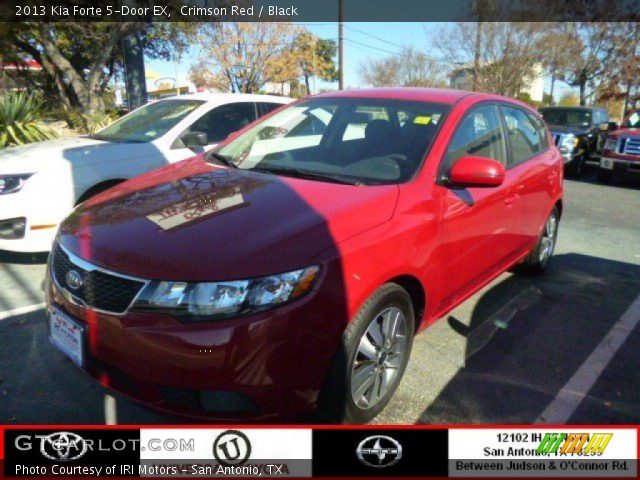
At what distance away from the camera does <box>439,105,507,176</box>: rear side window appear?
304 cm

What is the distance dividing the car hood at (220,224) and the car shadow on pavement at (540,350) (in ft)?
3.91

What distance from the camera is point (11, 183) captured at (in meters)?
4.16

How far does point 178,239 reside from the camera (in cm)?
213

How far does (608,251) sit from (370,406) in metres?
4.47

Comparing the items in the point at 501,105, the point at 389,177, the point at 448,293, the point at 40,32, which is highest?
the point at 40,32

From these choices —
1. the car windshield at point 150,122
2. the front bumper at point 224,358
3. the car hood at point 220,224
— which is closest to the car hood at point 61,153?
the car windshield at point 150,122

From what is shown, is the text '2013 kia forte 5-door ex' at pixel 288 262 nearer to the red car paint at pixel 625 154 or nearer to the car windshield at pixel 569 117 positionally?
the red car paint at pixel 625 154

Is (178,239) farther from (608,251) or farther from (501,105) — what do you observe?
(608,251)

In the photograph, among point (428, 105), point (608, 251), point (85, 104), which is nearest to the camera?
point (428, 105)

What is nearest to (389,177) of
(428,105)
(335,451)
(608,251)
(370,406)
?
(428,105)

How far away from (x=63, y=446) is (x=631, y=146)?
35.8ft

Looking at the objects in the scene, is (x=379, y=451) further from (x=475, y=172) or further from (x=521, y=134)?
(x=521, y=134)

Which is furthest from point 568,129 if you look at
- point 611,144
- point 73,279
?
point 73,279

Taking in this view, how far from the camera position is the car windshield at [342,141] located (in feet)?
9.46
